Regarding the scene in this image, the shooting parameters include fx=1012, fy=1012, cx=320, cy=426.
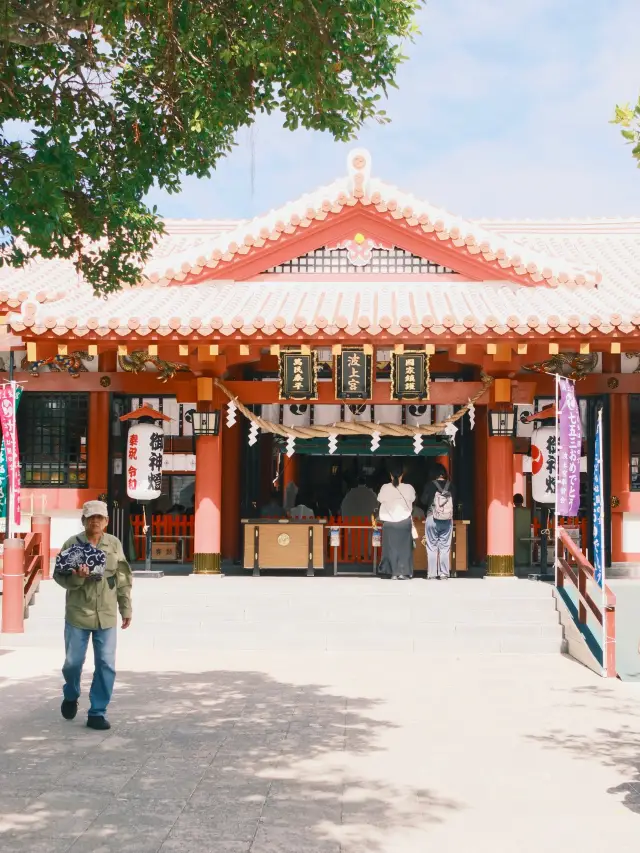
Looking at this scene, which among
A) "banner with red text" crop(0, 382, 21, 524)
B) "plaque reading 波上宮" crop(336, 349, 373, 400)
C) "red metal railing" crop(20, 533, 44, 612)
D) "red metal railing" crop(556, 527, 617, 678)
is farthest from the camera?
"plaque reading 波上宮" crop(336, 349, 373, 400)

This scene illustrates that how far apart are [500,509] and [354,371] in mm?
2877

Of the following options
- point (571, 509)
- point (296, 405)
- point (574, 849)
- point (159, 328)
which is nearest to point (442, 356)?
point (296, 405)

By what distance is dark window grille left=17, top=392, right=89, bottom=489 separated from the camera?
52.7 feet

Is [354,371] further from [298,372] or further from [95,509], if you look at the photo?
[95,509]

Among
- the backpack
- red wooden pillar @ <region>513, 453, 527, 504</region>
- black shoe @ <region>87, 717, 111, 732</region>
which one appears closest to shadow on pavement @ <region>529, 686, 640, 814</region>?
black shoe @ <region>87, 717, 111, 732</region>

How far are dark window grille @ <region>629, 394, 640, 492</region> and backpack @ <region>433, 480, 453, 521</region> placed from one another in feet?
10.2

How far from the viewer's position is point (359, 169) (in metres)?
16.3

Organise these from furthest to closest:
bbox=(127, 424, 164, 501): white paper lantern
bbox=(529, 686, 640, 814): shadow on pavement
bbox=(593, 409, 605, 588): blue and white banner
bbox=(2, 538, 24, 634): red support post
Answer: bbox=(127, 424, 164, 501): white paper lantern < bbox=(2, 538, 24, 634): red support post < bbox=(593, 409, 605, 588): blue and white banner < bbox=(529, 686, 640, 814): shadow on pavement

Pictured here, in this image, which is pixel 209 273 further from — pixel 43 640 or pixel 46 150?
pixel 46 150

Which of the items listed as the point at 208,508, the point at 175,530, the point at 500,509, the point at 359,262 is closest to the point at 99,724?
the point at 208,508

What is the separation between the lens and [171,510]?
61.7ft

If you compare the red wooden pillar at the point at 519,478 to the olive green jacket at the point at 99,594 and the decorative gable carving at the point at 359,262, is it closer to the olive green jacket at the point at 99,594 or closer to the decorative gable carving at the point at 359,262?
the decorative gable carving at the point at 359,262

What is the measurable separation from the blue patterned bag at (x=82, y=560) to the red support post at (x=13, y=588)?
4.59m

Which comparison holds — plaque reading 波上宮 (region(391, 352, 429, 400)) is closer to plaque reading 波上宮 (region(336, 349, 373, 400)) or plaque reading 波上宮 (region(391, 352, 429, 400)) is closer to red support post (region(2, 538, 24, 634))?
plaque reading 波上宮 (region(336, 349, 373, 400))
